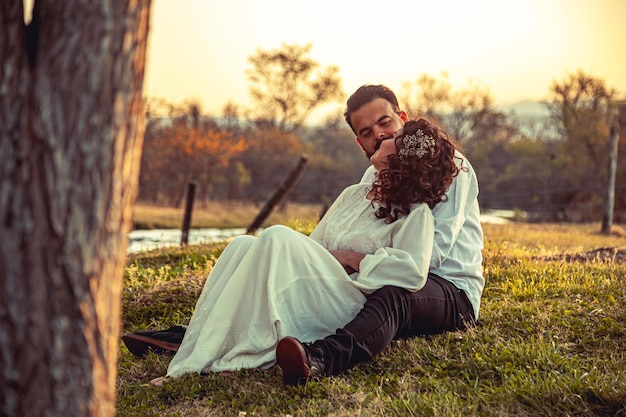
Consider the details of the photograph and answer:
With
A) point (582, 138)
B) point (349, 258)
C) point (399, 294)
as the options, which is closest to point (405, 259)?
point (399, 294)

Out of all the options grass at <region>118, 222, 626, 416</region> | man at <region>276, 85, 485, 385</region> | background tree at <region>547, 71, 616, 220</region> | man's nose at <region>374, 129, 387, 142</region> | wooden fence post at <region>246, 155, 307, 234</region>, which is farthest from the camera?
background tree at <region>547, 71, 616, 220</region>

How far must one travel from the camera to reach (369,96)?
404 cm

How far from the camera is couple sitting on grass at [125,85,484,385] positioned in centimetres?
330

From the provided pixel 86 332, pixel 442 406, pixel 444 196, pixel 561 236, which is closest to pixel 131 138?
pixel 86 332

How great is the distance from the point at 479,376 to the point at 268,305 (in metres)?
1.08

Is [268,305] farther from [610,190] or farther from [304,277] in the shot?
[610,190]

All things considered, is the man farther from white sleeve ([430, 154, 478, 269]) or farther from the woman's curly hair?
the woman's curly hair

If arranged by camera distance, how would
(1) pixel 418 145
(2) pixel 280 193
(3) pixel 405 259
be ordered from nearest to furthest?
(3) pixel 405 259
(1) pixel 418 145
(2) pixel 280 193

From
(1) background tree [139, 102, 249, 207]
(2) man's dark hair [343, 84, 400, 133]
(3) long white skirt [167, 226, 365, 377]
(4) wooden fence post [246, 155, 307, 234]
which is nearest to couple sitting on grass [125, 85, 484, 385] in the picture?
(3) long white skirt [167, 226, 365, 377]

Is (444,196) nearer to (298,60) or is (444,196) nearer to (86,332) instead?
(86,332)

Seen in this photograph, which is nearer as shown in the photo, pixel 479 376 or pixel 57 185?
pixel 57 185

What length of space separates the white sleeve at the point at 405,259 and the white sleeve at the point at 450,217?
12cm

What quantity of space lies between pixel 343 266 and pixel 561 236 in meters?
8.51

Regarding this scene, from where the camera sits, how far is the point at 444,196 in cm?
362
